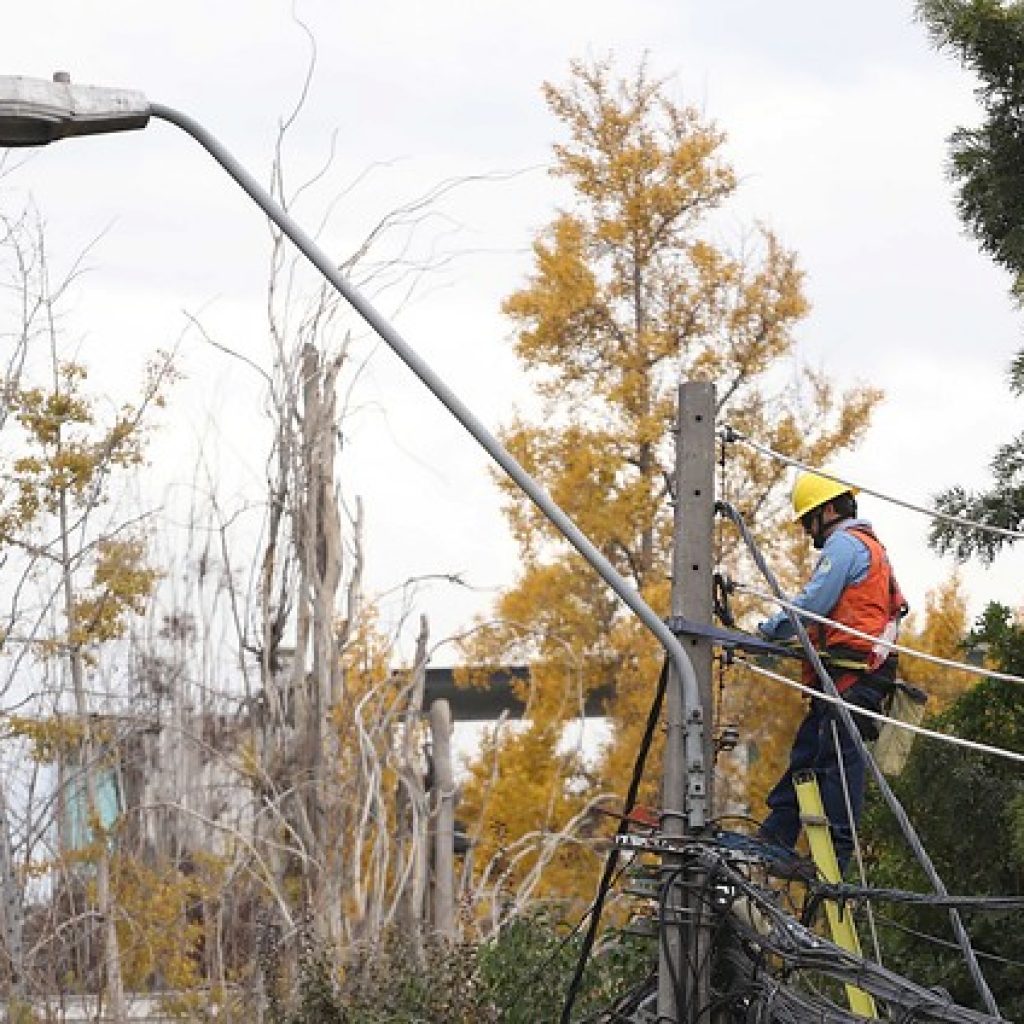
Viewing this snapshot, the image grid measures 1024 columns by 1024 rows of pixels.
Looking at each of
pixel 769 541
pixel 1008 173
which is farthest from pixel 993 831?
pixel 769 541

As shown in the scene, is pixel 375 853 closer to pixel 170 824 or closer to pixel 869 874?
pixel 869 874

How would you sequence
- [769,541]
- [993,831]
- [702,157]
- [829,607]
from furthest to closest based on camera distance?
[702,157] → [769,541] → [993,831] → [829,607]

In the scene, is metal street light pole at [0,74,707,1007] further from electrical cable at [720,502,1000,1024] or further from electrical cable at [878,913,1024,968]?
electrical cable at [878,913,1024,968]

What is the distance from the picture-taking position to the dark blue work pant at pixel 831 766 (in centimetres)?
970

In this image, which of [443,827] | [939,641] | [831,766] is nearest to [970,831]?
[831,766]

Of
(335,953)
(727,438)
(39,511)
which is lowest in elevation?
(335,953)

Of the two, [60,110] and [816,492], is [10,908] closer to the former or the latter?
[816,492]

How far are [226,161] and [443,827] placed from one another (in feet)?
38.6

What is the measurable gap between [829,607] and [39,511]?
12887mm

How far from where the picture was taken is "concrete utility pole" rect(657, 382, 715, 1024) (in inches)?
352

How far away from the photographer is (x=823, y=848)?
9539 millimetres

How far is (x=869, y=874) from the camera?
1332 cm

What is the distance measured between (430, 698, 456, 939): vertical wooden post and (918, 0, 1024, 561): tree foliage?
5.88 meters

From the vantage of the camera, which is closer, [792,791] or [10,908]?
[792,791]
